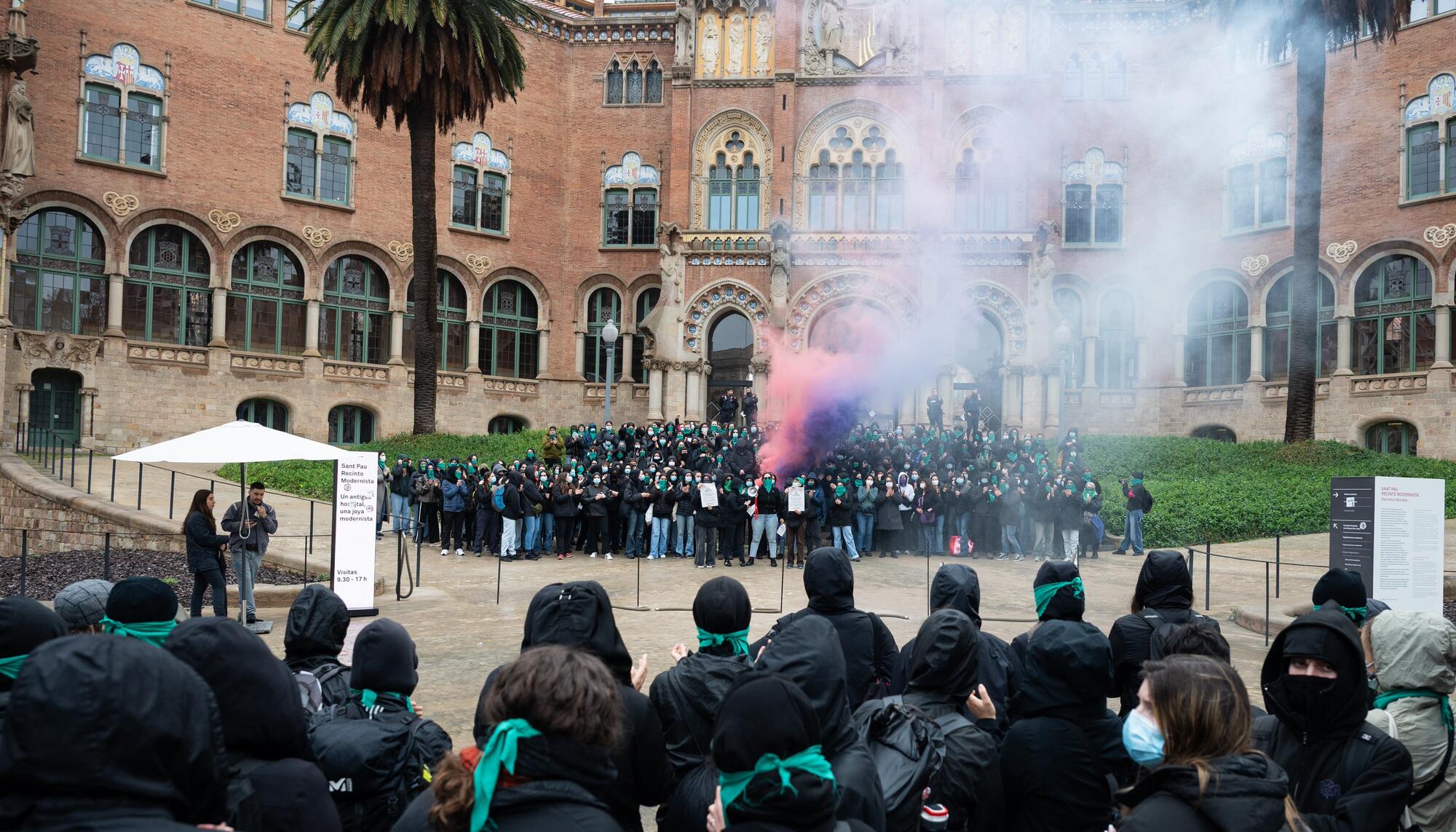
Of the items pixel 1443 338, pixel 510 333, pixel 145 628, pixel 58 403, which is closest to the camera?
pixel 145 628

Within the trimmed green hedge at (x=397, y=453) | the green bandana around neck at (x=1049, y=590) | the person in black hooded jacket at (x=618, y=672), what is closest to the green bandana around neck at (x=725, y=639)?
the person in black hooded jacket at (x=618, y=672)

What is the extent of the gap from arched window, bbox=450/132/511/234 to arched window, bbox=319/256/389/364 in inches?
156

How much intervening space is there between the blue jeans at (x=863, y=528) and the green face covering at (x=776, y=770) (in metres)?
17.0

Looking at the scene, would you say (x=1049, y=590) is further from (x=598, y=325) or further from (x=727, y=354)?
(x=598, y=325)

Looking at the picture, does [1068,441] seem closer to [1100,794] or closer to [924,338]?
[924,338]

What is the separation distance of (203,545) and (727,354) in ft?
91.5

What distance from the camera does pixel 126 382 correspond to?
31.5 meters

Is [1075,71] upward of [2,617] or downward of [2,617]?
upward

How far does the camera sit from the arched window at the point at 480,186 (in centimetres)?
3897

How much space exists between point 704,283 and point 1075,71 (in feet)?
52.2

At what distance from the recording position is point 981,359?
36.2m

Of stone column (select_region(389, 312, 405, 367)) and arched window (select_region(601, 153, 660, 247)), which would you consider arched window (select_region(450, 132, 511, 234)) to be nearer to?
arched window (select_region(601, 153, 660, 247))

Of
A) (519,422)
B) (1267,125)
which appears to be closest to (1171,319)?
(1267,125)

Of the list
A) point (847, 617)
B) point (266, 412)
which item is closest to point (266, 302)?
point (266, 412)
